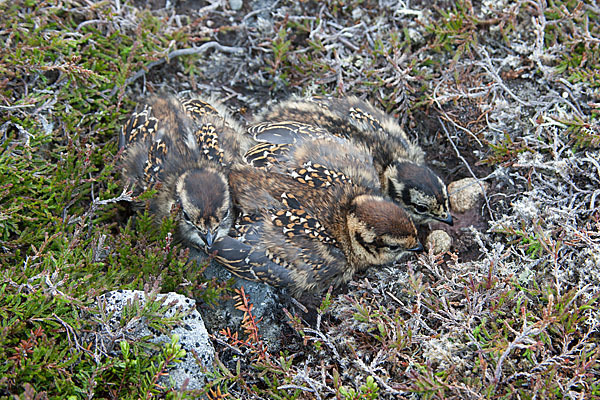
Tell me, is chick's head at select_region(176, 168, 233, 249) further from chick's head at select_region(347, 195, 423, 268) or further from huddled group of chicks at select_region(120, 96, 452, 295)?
chick's head at select_region(347, 195, 423, 268)

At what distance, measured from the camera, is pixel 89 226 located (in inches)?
188

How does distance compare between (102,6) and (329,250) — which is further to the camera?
(102,6)

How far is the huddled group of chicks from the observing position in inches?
183

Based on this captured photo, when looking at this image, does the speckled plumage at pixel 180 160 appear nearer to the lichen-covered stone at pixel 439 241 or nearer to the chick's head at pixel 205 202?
the chick's head at pixel 205 202

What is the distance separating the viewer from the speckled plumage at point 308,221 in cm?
464

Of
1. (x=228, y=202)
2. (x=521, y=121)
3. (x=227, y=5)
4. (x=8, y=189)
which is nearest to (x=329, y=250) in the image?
(x=228, y=202)

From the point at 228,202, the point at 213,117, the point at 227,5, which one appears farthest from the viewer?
the point at 227,5

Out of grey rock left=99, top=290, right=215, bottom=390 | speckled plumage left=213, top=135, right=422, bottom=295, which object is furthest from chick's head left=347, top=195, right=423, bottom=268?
grey rock left=99, top=290, right=215, bottom=390

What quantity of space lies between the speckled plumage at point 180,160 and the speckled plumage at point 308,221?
21 cm

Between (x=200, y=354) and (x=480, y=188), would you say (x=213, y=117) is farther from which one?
(x=480, y=188)

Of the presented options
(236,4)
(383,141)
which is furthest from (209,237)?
(236,4)

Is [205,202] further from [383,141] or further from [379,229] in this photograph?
[383,141]

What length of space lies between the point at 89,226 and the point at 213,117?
1.44 meters

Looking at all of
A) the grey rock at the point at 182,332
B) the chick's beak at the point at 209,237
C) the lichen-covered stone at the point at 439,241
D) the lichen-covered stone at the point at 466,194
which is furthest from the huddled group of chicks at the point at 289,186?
the grey rock at the point at 182,332
